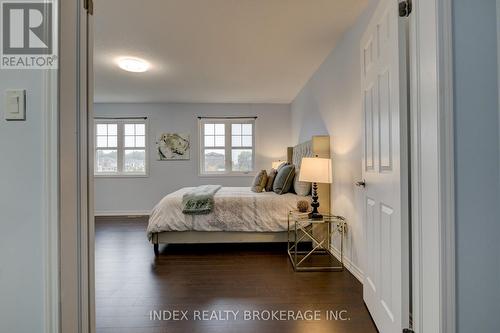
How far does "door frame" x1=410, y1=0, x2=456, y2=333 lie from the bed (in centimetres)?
208

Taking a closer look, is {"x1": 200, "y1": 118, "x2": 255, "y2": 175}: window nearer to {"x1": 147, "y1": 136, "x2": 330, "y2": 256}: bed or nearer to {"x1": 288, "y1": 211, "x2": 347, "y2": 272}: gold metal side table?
{"x1": 147, "y1": 136, "x2": 330, "y2": 256}: bed

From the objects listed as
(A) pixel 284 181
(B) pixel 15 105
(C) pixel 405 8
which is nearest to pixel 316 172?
(A) pixel 284 181

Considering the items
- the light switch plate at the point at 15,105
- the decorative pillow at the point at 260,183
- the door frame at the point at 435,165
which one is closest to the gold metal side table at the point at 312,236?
the decorative pillow at the point at 260,183

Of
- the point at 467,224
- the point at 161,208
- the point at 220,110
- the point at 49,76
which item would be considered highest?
the point at 220,110

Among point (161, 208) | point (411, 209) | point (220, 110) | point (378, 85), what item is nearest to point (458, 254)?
point (411, 209)

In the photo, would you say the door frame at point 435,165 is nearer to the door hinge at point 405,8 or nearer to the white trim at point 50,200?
the door hinge at point 405,8

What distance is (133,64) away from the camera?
3.45m

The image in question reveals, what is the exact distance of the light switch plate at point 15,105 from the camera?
0.94 metres

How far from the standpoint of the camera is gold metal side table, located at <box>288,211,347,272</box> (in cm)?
262

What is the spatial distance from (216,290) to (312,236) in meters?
1.36

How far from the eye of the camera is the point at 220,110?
5.73 metres

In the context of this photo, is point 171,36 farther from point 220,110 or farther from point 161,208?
point 220,110

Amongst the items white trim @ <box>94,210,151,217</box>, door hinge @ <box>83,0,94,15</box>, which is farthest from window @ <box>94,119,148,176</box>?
door hinge @ <box>83,0,94,15</box>

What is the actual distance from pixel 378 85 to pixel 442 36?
646 mm
